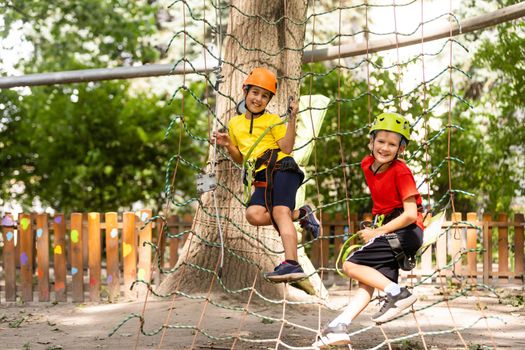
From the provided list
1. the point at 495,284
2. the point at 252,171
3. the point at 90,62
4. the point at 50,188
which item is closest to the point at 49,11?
the point at 90,62

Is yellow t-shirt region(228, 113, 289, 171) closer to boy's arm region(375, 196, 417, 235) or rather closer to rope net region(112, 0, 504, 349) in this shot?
rope net region(112, 0, 504, 349)

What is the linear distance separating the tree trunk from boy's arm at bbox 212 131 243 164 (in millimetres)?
1464

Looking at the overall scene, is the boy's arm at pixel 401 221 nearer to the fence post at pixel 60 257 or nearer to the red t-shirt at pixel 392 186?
the red t-shirt at pixel 392 186

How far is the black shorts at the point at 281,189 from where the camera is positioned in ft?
13.6

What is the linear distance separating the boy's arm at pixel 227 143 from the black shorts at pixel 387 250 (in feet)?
2.85

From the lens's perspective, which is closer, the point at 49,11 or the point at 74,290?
the point at 74,290

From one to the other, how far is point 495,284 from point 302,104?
3289mm

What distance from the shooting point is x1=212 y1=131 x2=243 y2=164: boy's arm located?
4168 mm

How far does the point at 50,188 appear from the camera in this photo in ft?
36.9

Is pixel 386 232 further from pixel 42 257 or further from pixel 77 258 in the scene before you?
pixel 42 257

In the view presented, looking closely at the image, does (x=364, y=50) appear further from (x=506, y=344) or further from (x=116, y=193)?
(x=116, y=193)

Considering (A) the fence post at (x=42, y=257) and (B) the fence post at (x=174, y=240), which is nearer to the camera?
(A) the fence post at (x=42, y=257)

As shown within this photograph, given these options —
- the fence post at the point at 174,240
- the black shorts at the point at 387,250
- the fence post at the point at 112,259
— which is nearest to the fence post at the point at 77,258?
the fence post at the point at 112,259

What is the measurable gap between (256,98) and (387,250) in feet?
3.42
